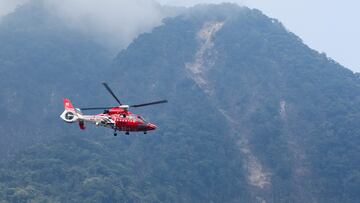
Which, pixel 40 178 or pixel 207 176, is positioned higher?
pixel 207 176

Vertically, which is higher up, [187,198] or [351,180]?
[351,180]

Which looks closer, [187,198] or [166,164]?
[187,198]

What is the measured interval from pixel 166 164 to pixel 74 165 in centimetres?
2876

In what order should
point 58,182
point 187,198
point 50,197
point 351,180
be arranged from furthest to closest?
1. point 351,180
2. point 187,198
3. point 58,182
4. point 50,197

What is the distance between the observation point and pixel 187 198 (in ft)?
578

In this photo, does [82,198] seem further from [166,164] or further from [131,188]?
[166,164]

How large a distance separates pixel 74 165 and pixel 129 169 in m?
15.0

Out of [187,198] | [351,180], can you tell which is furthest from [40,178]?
[351,180]

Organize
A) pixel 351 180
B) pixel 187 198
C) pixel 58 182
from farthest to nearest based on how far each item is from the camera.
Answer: pixel 351 180
pixel 187 198
pixel 58 182

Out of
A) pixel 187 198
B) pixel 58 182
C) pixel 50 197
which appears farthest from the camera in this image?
→ pixel 187 198

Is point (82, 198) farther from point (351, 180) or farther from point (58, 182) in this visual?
point (351, 180)

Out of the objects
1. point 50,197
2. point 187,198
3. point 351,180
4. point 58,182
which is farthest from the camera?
point 351,180

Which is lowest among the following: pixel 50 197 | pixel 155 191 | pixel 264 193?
pixel 50 197

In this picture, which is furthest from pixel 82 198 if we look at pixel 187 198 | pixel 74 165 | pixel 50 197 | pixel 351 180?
pixel 351 180
